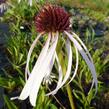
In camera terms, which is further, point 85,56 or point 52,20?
point 52,20

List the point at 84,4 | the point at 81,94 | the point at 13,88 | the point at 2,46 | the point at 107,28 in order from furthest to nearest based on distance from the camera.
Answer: the point at 84,4
the point at 107,28
the point at 2,46
the point at 13,88
the point at 81,94

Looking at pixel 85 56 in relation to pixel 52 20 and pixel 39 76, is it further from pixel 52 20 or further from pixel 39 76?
pixel 52 20

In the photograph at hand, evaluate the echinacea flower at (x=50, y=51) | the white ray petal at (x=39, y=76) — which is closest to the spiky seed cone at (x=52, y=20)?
the echinacea flower at (x=50, y=51)

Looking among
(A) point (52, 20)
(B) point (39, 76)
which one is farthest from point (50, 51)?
(A) point (52, 20)

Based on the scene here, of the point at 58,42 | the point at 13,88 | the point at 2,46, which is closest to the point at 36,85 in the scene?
the point at 58,42

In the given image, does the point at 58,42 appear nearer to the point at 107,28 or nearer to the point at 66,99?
the point at 66,99

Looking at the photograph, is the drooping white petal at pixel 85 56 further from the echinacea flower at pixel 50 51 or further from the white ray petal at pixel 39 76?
the white ray petal at pixel 39 76

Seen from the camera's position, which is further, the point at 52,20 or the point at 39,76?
the point at 52,20

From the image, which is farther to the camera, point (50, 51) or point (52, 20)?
point (52, 20)
